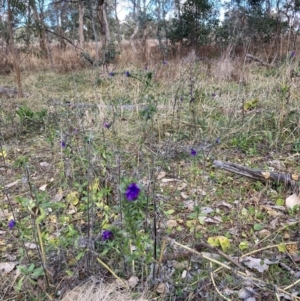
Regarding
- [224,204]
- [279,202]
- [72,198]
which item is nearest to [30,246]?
[72,198]

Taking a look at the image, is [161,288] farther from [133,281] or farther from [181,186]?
[181,186]

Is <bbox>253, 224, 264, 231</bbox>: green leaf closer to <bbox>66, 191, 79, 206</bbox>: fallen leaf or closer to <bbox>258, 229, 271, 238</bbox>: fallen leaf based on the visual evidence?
<bbox>258, 229, 271, 238</bbox>: fallen leaf

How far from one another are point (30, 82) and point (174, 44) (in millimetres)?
4796

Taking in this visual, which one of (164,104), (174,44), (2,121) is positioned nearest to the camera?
(2,121)

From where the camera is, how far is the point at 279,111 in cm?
258

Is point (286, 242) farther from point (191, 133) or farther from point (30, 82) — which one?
point (30, 82)

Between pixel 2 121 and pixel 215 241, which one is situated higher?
pixel 2 121

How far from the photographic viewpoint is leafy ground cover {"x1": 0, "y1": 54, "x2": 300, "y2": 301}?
1082mm

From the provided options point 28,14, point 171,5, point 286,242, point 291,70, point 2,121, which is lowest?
point 286,242

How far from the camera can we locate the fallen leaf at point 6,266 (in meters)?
1.24

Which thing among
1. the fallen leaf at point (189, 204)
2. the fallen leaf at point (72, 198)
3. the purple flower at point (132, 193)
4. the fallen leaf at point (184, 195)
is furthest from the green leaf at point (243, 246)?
the fallen leaf at point (72, 198)

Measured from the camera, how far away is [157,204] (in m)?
1.53

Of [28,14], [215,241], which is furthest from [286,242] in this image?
[28,14]

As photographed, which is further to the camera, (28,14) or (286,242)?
(28,14)
